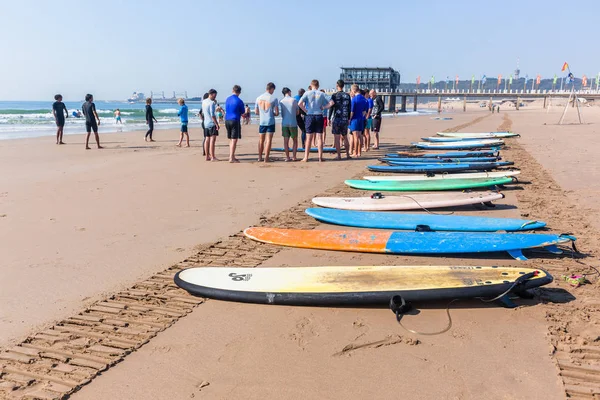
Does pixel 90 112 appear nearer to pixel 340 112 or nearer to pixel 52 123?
pixel 340 112

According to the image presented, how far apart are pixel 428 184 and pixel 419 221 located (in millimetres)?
2189

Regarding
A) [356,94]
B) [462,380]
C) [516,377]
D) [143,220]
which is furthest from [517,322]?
[356,94]

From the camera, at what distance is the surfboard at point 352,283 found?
9.74 feet

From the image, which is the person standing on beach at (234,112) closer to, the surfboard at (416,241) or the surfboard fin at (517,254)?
the surfboard at (416,241)

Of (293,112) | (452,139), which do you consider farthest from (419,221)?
(452,139)

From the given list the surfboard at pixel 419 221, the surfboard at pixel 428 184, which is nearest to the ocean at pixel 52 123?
the surfboard at pixel 428 184

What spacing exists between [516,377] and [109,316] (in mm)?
2408

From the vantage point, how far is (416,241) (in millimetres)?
4004

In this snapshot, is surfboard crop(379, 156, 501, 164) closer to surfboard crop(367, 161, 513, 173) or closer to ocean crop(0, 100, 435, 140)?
surfboard crop(367, 161, 513, 173)

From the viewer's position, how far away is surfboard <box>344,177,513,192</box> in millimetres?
6422

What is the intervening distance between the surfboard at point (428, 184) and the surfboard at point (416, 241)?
253cm

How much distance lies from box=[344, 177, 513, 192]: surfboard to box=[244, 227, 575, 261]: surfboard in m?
2.53

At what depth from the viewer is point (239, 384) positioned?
2189mm

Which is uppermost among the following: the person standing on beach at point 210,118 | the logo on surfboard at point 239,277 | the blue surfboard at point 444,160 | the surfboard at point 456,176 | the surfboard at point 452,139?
the person standing on beach at point 210,118
